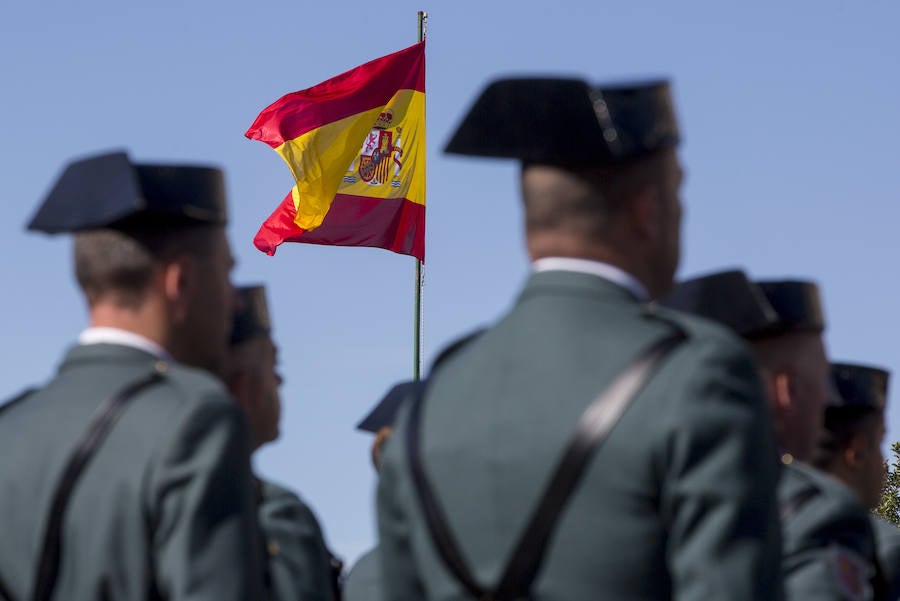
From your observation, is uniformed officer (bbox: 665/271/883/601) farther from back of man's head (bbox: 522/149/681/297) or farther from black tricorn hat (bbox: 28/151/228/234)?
black tricorn hat (bbox: 28/151/228/234)

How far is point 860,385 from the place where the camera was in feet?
20.8

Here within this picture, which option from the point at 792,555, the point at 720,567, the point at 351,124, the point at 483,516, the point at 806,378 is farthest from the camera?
the point at 351,124

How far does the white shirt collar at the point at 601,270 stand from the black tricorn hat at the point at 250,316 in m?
2.92

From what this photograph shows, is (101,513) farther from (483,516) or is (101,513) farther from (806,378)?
(806,378)

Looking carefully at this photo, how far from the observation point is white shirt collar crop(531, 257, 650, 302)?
351 centimetres

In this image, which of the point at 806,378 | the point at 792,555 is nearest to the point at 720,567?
the point at 792,555

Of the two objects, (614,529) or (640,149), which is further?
(640,149)

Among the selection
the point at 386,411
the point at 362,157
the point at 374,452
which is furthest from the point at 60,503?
the point at 362,157

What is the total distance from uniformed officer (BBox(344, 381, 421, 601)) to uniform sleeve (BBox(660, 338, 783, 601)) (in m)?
3.26

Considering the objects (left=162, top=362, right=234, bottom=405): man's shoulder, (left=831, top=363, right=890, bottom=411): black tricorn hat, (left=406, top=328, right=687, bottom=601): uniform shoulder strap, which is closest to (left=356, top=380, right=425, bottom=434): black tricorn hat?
(left=831, top=363, right=890, bottom=411): black tricorn hat

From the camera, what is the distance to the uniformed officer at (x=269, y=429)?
6039 mm

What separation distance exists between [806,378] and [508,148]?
1.93 meters

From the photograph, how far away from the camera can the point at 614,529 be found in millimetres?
3205

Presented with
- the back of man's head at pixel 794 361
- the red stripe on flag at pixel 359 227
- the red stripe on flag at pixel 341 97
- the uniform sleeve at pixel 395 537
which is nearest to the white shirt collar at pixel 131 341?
the uniform sleeve at pixel 395 537
